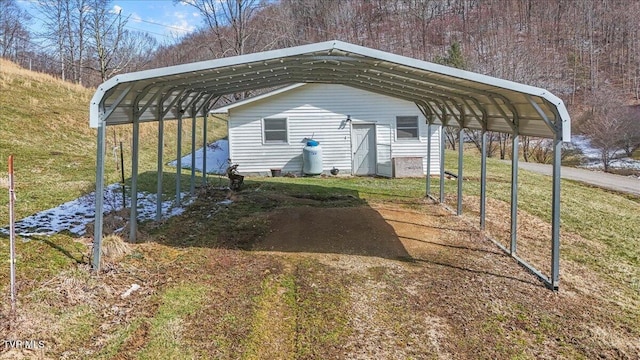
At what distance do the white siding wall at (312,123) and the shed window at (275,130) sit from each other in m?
0.16

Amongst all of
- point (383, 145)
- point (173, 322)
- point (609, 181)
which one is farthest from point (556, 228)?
point (609, 181)

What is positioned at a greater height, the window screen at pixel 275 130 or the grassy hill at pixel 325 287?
the window screen at pixel 275 130

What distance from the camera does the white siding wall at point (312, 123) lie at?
46.9 ft

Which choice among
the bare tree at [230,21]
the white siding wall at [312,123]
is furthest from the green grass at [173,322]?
the bare tree at [230,21]

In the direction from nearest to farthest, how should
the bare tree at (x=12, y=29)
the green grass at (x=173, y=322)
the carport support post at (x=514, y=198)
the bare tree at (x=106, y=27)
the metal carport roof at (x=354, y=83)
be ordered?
the green grass at (x=173, y=322)
the metal carport roof at (x=354, y=83)
the carport support post at (x=514, y=198)
the bare tree at (x=106, y=27)
the bare tree at (x=12, y=29)

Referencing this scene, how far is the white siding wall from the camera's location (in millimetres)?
14297

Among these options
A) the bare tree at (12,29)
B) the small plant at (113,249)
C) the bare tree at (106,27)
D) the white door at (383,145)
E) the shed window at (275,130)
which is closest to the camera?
the small plant at (113,249)

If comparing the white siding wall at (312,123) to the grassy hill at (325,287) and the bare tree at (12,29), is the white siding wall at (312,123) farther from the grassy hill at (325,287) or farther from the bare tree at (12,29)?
the bare tree at (12,29)

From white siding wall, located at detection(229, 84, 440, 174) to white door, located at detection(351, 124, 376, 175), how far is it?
23cm

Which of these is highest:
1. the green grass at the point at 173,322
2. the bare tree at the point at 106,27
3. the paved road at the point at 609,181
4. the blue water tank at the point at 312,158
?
the bare tree at the point at 106,27

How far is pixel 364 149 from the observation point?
14.9 m

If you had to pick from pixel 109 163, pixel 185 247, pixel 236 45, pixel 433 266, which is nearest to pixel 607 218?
pixel 433 266

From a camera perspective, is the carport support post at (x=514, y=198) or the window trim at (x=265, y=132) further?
the window trim at (x=265, y=132)

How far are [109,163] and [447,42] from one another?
155 ft
